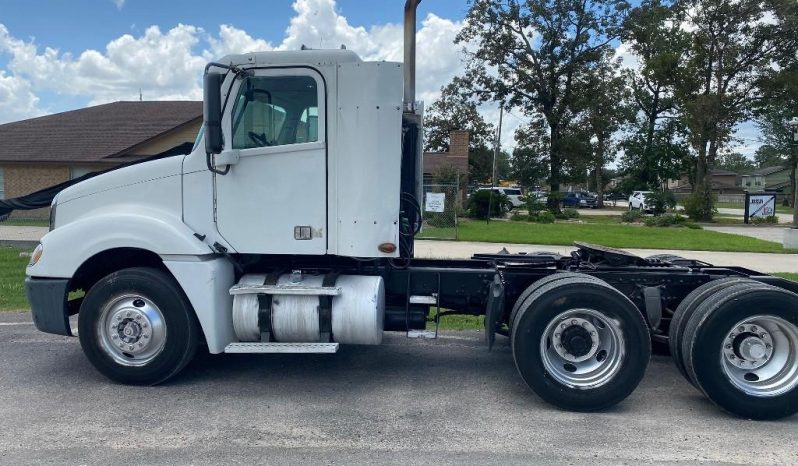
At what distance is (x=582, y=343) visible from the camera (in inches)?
199

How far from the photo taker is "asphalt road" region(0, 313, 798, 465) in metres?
4.16

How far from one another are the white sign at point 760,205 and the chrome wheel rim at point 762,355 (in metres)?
30.7

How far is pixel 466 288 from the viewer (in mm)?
5828

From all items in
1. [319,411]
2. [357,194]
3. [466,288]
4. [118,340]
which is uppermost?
[357,194]

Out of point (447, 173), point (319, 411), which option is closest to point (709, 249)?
point (447, 173)

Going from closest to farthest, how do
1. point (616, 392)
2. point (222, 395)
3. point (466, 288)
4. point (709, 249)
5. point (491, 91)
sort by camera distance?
point (616, 392) → point (222, 395) → point (466, 288) → point (709, 249) → point (491, 91)

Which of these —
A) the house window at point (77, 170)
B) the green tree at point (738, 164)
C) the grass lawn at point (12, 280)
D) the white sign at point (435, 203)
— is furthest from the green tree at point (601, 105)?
the green tree at point (738, 164)

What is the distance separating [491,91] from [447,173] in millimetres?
14001

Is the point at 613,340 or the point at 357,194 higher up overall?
the point at 357,194

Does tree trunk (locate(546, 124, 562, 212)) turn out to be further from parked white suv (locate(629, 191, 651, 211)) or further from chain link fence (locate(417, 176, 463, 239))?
chain link fence (locate(417, 176, 463, 239))

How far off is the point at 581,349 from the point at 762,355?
144cm

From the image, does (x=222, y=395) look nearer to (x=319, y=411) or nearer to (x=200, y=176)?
(x=319, y=411)

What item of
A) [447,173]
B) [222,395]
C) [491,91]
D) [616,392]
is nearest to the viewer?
[616,392]

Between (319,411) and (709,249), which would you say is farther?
(709,249)
